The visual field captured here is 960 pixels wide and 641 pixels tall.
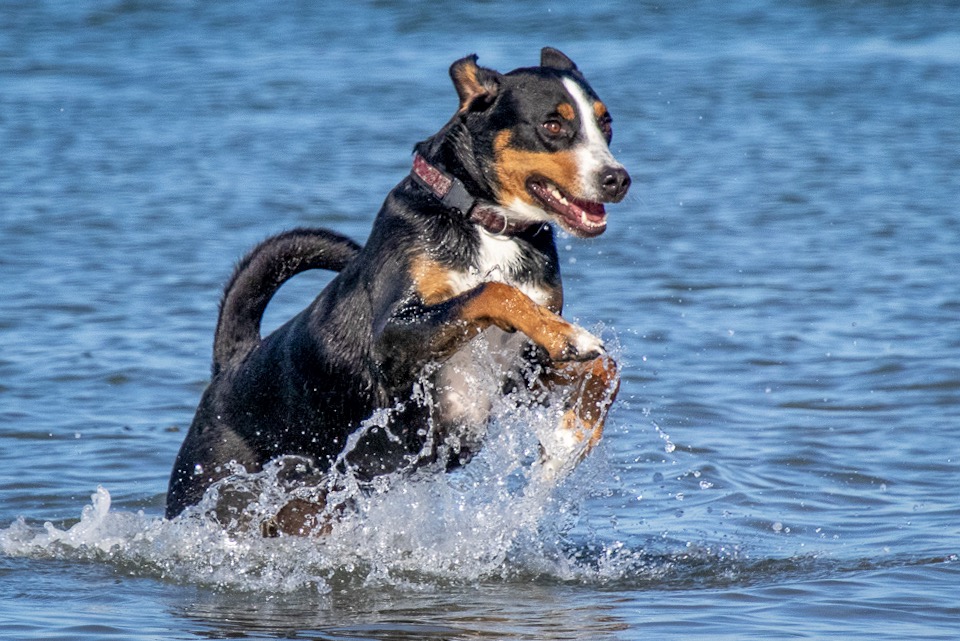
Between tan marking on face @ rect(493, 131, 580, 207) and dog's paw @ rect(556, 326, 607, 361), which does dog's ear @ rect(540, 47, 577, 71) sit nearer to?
tan marking on face @ rect(493, 131, 580, 207)

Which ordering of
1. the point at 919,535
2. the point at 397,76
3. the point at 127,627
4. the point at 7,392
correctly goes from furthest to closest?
1. the point at 397,76
2. the point at 7,392
3. the point at 919,535
4. the point at 127,627

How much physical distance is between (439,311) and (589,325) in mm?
3813

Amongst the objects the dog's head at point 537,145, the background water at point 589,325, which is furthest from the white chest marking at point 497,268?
the background water at point 589,325

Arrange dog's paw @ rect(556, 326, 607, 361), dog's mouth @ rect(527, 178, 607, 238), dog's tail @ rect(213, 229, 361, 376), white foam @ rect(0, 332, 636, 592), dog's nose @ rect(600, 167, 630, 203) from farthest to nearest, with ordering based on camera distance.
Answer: dog's tail @ rect(213, 229, 361, 376), white foam @ rect(0, 332, 636, 592), dog's mouth @ rect(527, 178, 607, 238), dog's nose @ rect(600, 167, 630, 203), dog's paw @ rect(556, 326, 607, 361)

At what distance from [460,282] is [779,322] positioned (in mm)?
4248

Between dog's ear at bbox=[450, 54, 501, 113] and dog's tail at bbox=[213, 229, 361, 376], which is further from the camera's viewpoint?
dog's tail at bbox=[213, 229, 361, 376]

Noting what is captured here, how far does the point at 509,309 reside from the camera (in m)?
4.58

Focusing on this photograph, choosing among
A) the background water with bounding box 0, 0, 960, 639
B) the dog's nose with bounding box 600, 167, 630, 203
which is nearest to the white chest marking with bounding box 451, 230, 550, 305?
the dog's nose with bounding box 600, 167, 630, 203

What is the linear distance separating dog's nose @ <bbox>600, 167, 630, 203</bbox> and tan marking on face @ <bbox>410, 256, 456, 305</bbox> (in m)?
0.55

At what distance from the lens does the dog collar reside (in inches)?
195

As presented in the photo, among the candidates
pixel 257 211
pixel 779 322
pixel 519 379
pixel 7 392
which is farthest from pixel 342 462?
pixel 257 211

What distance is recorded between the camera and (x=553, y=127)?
16.2 ft

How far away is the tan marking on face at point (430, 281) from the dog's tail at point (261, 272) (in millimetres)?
522

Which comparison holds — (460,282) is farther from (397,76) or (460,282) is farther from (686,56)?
(686,56)
